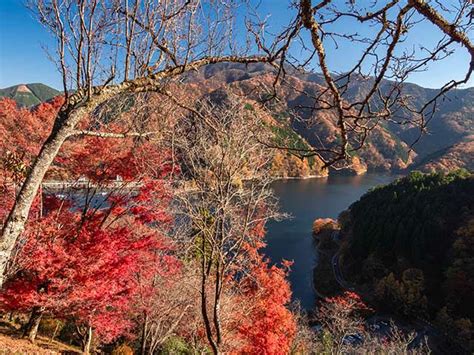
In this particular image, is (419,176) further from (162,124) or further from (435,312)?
(162,124)

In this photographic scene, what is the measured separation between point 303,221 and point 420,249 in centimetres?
2226

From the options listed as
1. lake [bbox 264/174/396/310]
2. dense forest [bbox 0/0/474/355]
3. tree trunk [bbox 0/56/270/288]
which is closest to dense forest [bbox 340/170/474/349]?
dense forest [bbox 0/0/474/355]

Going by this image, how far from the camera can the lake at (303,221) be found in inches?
1384

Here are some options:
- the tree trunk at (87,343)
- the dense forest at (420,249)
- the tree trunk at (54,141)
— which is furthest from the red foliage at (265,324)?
the dense forest at (420,249)

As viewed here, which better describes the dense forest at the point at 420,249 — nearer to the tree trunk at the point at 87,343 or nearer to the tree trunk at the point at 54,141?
the tree trunk at the point at 87,343

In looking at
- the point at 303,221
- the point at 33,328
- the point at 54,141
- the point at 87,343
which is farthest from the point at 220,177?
the point at 303,221

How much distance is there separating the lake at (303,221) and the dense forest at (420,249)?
4767 millimetres

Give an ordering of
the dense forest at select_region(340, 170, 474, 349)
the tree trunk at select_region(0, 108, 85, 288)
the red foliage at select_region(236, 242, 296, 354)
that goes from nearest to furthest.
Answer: the tree trunk at select_region(0, 108, 85, 288) → the red foliage at select_region(236, 242, 296, 354) → the dense forest at select_region(340, 170, 474, 349)

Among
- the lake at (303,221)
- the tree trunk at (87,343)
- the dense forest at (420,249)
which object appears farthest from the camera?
the lake at (303,221)

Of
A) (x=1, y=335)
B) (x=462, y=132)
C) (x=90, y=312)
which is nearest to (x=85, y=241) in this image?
(x=90, y=312)

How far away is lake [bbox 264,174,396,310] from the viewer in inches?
1384

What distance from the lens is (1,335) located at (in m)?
9.45

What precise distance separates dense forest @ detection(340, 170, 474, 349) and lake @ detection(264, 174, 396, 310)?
477 centimetres

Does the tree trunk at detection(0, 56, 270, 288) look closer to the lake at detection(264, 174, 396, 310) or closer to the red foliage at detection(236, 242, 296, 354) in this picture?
the red foliage at detection(236, 242, 296, 354)
